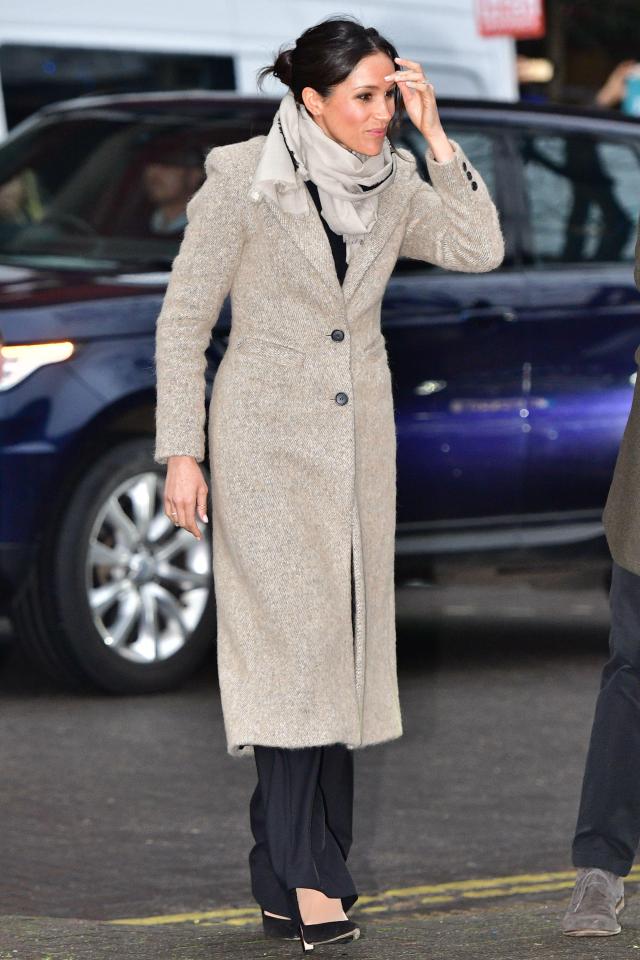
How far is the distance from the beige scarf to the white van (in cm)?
553

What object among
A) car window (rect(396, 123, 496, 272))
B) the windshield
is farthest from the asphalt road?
car window (rect(396, 123, 496, 272))

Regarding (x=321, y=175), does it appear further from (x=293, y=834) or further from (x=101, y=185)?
(x=101, y=185)

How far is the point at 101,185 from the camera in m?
8.26

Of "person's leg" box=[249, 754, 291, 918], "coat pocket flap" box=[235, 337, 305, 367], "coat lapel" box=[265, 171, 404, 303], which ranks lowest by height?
"person's leg" box=[249, 754, 291, 918]

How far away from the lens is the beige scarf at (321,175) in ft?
14.3

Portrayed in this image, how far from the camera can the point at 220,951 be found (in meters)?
4.33

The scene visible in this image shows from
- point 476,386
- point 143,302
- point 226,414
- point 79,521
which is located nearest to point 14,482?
point 79,521

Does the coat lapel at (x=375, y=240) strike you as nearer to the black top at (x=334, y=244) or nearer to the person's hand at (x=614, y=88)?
the black top at (x=334, y=244)

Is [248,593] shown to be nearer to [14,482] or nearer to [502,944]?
[502,944]

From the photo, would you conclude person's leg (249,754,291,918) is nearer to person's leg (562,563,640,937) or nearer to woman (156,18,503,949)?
woman (156,18,503,949)

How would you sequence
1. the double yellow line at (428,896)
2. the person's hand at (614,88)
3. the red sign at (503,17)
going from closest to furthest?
the double yellow line at (428,896)
the red sign at (503,17)
the person's hand at (614,88)

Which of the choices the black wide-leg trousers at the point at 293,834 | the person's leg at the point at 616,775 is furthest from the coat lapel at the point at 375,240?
the person's leg at the point at 616,775

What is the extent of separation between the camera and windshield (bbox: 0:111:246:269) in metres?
8.05

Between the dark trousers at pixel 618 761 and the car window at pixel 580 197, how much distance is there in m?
3.99
